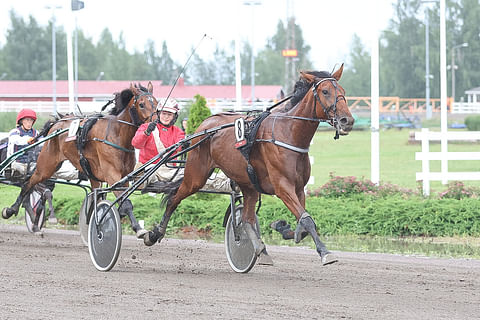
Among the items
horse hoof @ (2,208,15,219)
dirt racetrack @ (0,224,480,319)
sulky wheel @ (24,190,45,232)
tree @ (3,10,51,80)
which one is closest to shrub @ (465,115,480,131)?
sulky wheel @ (24,190,45,232)

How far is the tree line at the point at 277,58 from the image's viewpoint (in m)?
62.3

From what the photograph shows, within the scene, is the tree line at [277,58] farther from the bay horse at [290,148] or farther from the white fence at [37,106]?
the bay horse at [290,148]

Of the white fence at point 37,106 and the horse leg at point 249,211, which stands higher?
the white fence at point 37,106

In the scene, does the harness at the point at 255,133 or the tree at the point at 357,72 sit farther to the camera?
the tree at the point at 357,72

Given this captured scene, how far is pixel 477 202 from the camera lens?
10602 millimetres

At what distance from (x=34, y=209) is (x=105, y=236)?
336 centimetres

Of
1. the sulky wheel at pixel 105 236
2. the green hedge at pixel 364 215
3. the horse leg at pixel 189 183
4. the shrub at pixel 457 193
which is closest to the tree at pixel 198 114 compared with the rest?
the green hedge at pixel 364 215

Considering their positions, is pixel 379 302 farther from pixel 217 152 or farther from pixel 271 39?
pixel 271 39

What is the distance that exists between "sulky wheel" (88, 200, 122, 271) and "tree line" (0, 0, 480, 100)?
149 feet

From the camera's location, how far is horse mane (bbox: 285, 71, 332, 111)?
6.99 metres

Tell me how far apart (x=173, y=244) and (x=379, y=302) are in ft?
14.5

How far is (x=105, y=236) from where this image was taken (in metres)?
7.88

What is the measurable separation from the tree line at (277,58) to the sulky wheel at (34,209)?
140 ft

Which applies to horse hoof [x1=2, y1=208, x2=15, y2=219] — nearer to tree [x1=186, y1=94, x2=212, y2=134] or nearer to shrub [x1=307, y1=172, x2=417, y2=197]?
tree [x1=186, y1=94, x2=212, y2=134]
